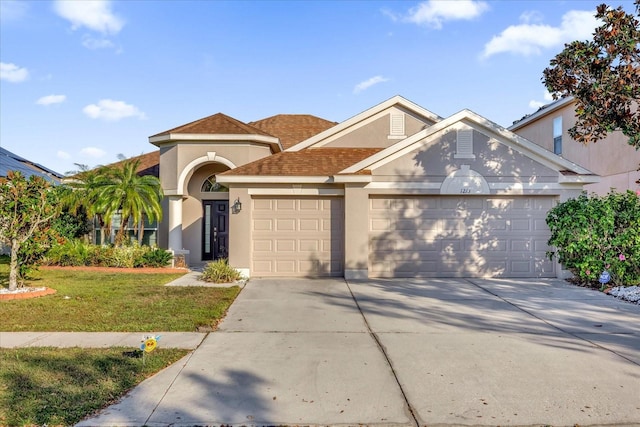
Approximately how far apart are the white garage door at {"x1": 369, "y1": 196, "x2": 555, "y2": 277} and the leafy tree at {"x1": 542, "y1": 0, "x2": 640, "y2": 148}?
294 cm

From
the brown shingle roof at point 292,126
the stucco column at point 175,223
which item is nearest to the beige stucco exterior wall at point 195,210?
the stucco column at point 175,223

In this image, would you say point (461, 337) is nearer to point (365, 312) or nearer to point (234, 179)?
point (365, 312)

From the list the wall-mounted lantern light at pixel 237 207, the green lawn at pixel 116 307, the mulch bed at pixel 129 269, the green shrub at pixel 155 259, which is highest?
the wall-mounted lantern light at pixel 237 207

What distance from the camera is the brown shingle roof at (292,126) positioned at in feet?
62.2

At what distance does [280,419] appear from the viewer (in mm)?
3783

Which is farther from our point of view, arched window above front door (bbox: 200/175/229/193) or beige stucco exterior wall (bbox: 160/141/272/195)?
arched window above front door (bbox: 200/175/229/193)

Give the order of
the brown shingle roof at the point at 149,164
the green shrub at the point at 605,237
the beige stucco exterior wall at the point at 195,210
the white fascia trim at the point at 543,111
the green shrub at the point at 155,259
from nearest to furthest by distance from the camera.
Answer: the green shrub at the point at 605,237
the green shrub at the point at 155,259
the beige stucco exterior wall at the point at 195,210
the white fascia trim at the point at 543,111
the brown shingle roof at the point at 149,164

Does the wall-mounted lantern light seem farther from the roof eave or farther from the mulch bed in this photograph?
the mulch bed

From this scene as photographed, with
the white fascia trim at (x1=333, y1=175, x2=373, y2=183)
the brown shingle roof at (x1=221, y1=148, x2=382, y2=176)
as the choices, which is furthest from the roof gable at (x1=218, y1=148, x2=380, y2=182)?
the white fascia trim at (x1=333, y1=175, x2=373, y2=183)

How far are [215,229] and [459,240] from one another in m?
8.69

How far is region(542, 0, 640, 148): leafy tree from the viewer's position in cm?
919

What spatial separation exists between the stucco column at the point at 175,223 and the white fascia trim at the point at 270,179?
3672 mm

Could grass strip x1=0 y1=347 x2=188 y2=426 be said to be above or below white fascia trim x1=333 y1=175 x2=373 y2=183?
below

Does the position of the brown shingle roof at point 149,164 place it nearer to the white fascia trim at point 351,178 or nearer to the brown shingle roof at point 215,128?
the brown shingle roof at point 215,128
